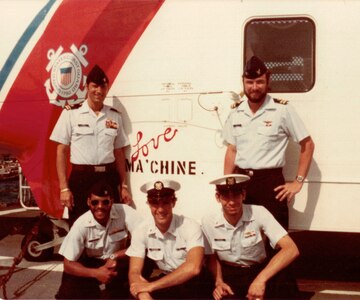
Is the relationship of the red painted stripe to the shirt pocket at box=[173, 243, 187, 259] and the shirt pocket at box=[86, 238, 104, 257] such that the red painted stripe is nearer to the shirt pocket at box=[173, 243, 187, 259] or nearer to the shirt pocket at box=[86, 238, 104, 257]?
the shirt pocket at box=[86, 238, 104, 257]

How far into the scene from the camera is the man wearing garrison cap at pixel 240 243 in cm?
344

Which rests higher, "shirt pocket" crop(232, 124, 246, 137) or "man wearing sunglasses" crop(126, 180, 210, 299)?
"shirt pocket" crop(232, 124, 246, 137)

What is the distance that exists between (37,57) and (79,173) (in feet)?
4.18

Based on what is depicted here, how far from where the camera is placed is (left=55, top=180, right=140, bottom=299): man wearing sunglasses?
11.9ft

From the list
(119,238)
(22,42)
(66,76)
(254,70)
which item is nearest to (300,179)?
(254,70)

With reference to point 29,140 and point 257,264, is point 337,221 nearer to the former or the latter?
point 257,264

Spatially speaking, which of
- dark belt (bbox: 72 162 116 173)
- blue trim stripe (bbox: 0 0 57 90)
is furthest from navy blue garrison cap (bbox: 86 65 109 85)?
blue trim stripe (bbox: 0 0 57 90)

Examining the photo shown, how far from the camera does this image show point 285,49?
419 centimetres

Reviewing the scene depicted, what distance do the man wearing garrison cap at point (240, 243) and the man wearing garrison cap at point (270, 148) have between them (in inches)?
11.5

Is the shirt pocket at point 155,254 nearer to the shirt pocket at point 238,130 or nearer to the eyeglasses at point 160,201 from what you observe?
the eyeglasses at point 160,201

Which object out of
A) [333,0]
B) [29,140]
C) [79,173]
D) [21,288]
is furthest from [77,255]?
[333,0]

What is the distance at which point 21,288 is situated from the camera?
15.1ft

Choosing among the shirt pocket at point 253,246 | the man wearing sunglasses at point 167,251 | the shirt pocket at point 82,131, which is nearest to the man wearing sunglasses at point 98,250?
the man wearing sunglasses at point 167,251

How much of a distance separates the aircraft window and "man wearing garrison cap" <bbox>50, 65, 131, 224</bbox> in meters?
1.29
